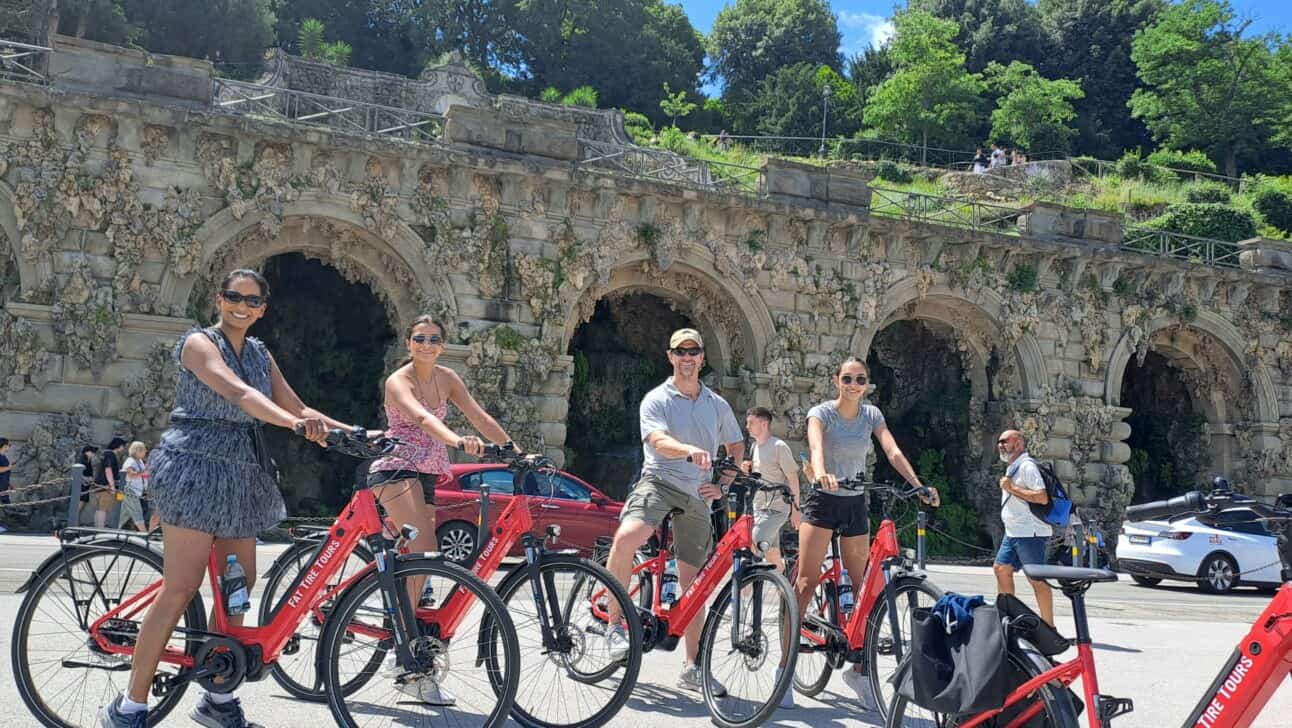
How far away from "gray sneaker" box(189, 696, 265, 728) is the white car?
14.6 meters

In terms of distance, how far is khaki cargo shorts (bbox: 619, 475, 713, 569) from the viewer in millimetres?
6109

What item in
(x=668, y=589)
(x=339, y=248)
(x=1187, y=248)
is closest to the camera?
(x=668, y=589)

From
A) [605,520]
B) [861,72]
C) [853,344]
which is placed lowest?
[605,520]

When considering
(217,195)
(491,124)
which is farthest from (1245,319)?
(217,195)

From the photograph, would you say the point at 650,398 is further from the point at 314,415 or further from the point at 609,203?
the point at 609,203

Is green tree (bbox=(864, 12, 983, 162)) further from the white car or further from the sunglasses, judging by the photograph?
the sunglasses

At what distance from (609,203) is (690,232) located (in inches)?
63.8

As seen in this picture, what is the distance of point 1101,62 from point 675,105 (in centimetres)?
2461

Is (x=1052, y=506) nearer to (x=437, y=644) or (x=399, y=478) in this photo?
(x=399, y=478)

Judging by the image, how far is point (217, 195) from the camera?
56.7ft

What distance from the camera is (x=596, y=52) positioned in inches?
2234

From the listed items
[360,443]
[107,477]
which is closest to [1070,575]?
[360,443]

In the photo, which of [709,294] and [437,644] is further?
[709,294]

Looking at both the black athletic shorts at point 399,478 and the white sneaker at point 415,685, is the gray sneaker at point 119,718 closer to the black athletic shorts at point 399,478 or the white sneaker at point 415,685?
the white sneaker at point 415,685
